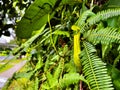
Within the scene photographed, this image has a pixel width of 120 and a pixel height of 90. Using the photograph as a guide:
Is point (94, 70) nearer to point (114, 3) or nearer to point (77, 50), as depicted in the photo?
point (77, 50)

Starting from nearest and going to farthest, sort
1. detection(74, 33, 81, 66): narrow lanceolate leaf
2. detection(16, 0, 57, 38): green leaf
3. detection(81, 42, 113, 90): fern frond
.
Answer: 1. detection(81, 42, 113, 90): fern frond
2. detection(74, 33, 81, 66): narrow lanceolate leaf
3. detection(16, 0, 57, 38): green leaf

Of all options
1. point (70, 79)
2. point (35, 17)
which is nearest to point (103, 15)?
point (70, 79)

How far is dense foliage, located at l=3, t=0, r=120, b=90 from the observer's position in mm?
628

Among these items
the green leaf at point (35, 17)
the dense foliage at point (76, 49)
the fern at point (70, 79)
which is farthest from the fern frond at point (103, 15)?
the green leaf at point (35, 17)

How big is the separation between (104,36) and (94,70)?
9 centimetres

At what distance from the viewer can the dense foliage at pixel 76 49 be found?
628 millimetres

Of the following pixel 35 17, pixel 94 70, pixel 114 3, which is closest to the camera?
pixel 94 70

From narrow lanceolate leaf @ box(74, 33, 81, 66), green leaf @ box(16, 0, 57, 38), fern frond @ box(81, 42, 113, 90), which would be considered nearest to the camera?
fern frond @ box(81, 42, 113, 90)

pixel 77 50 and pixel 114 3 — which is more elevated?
pixel 114 3

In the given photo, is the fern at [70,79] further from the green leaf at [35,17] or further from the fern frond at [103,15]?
the green leaf at [35,17]

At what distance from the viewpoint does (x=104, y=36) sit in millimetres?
632

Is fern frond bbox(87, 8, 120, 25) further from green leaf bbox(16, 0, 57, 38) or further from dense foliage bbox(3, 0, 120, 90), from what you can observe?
green leaf bbox(16, 0, 57, 38)

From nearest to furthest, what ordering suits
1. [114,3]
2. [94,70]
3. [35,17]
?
[94,70] → [114,3] → [35,17]

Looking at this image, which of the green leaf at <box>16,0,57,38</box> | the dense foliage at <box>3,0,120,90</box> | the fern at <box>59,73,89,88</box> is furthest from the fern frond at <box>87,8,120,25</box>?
the green leaf at <box>16,0,57,38</box>
